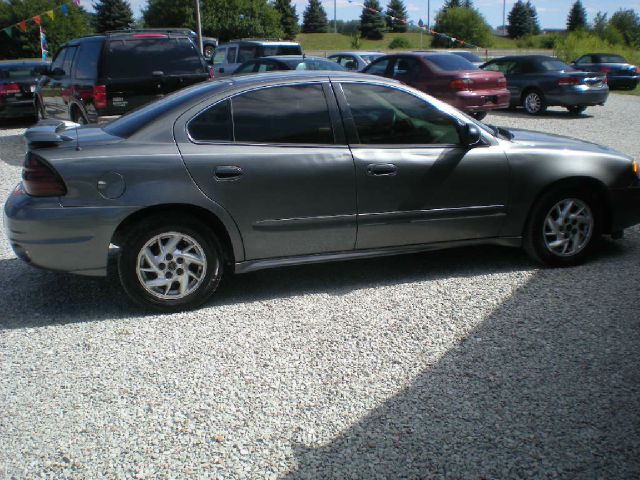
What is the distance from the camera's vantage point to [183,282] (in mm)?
4594

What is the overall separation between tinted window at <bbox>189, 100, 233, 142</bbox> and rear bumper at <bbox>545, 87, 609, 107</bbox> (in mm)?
14388

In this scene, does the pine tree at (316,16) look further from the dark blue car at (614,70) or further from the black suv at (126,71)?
the black suv at (126,71)

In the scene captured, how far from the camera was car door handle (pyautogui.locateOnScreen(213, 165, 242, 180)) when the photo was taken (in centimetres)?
452

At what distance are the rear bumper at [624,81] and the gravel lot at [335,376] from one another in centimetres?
2354

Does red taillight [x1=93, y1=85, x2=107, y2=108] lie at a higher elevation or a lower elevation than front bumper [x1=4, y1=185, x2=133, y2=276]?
higher

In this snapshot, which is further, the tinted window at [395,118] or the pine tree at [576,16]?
the pine tree at [576,16]

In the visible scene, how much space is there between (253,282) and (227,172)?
1144 millimetres

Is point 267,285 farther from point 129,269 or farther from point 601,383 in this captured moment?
point 601,383

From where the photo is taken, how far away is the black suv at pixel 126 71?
9344 mm

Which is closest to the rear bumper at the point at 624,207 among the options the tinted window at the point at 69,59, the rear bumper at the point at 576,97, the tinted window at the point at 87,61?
the tinted window at the point at 87,61

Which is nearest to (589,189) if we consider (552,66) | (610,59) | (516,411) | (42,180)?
(516,411)

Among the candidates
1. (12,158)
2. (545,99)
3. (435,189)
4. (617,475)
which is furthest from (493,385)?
(545,99)

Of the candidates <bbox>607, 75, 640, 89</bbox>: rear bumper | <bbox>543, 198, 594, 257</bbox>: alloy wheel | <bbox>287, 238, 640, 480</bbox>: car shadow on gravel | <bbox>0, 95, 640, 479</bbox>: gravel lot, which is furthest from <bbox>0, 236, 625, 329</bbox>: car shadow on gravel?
<bbox>607, 75, 640, 89</bbox>: rear bumper

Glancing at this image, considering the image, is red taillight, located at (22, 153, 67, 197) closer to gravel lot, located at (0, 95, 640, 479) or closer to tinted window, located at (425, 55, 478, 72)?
gravel lot, located at (0, 95, 640, 479)
